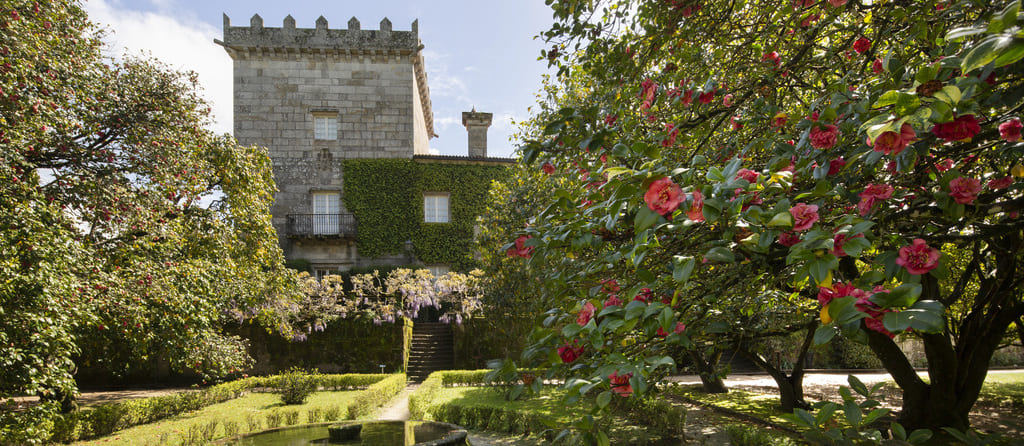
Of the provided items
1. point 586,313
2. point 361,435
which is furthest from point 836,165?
point 361,435

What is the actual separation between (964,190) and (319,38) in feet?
83.0

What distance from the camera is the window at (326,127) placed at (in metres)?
23.7

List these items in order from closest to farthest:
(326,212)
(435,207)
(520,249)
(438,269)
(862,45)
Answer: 1. (520,249)
2. (862,45)
3. (326,212)
4. (438,269)
5. (435,207)

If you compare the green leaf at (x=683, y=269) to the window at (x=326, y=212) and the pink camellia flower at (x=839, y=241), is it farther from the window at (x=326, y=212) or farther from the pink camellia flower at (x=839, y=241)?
the window at (x=326, y=212)

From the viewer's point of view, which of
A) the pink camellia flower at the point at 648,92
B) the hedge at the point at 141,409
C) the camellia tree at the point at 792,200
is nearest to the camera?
the camellia tree at the point at 792,200

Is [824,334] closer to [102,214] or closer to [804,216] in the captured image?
[804,216]

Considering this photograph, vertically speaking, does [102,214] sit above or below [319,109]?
below

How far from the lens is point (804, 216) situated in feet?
5.56

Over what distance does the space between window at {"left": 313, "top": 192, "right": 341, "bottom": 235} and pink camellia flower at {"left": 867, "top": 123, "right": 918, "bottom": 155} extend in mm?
23131

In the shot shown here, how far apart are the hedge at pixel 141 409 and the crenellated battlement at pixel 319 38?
1476cm

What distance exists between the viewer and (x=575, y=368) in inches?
85.4

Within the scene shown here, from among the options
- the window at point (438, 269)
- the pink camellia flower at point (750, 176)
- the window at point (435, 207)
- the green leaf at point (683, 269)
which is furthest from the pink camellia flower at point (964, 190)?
the window at point (435, 207)

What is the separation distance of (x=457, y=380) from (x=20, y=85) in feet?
42.0

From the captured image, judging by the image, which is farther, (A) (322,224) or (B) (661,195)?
(A) (322,224)
